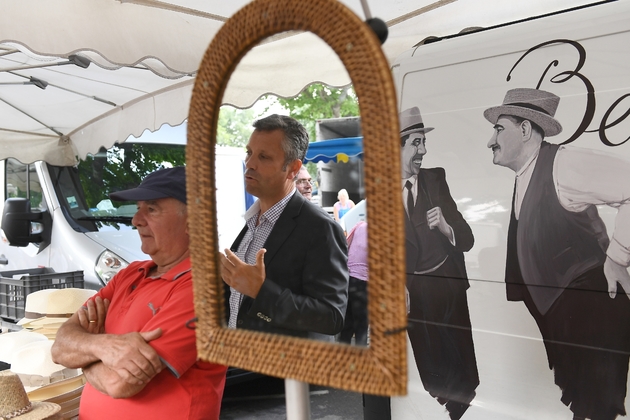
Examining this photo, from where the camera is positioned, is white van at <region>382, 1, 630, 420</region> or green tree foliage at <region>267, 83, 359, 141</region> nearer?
green tree foliage at <region>267, 83, 359, 141</region>

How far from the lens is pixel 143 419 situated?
1781 mm

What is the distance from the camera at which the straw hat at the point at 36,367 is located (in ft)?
8.53

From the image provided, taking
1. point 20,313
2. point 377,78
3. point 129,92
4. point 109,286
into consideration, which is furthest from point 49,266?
point 377,78

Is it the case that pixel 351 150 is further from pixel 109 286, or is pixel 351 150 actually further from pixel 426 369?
pixel 426 369

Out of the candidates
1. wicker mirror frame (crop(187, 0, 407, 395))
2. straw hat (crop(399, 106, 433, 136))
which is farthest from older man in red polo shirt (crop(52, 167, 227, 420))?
straw hat (crop(399, 106, 433, 136))

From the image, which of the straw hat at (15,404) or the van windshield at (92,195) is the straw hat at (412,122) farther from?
the van windshield at (92,195)

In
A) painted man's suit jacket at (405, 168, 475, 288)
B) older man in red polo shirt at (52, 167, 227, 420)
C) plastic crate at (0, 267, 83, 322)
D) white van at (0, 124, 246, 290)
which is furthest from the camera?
white van at (0, 124, 246, 290)

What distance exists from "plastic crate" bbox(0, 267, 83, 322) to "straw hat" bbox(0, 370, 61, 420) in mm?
2551

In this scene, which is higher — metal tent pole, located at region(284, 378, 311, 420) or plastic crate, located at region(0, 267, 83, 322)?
metal tent pole, located at region(284, 378, 311, 420)

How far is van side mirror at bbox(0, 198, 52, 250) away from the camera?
5176mm

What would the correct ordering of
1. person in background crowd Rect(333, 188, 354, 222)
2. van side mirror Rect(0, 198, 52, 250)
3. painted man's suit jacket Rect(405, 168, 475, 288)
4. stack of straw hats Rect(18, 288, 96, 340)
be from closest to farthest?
1. person in background crowd Rect(333, 188, 354, 222)
2. painted man's suit jacket Rect(405, 168, 475, 288)
3. stack of straw hats Rect(18, 288, 96, 340)
4. van side mirror Rect(0, 198, 52, 250)

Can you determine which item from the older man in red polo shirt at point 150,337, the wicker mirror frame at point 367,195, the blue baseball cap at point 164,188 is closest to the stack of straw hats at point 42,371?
the older man in red polo shirt at point 150,337

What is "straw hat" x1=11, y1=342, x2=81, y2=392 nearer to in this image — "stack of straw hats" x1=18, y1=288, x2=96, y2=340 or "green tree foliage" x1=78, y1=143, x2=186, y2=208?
"stack of straw hats" x1=18, y1=288, x2=96, y2=340

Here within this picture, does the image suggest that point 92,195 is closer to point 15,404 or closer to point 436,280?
point 15,404
